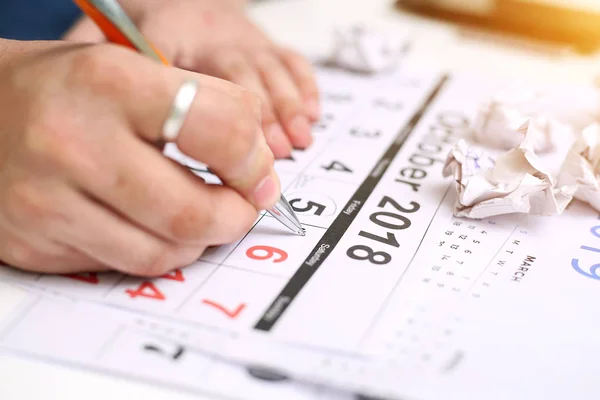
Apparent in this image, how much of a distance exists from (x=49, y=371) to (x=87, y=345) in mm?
22

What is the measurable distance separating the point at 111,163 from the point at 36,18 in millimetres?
533

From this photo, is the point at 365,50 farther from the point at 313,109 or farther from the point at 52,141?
the point at 52,141

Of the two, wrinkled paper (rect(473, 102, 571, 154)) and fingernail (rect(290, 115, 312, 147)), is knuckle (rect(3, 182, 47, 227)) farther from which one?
wrinkled paper (rect(473, 102, 571, 154))

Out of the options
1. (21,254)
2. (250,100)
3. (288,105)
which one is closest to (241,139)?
(250,100)

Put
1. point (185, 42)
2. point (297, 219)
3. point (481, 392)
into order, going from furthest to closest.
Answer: point (185, 42), point (297, 219), point (481, 392)

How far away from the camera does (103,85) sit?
338mm

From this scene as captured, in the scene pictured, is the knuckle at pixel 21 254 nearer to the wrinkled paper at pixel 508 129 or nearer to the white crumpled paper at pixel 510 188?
the white crumpled paper at pixel 510 188

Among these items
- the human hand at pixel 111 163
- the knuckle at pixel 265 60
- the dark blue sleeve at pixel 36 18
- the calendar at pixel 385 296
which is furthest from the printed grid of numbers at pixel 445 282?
the dark blue sleeve at pixel 36 18

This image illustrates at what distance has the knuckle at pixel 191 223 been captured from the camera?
14.1 inches

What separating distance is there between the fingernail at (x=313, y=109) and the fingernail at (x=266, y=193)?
22 cm

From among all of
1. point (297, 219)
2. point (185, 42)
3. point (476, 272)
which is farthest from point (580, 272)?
point (185, 42)

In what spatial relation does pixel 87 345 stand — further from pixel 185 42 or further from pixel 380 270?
pixel 185 42

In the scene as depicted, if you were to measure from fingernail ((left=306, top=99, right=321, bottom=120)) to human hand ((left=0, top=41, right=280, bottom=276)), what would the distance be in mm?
232

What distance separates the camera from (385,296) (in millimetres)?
362
